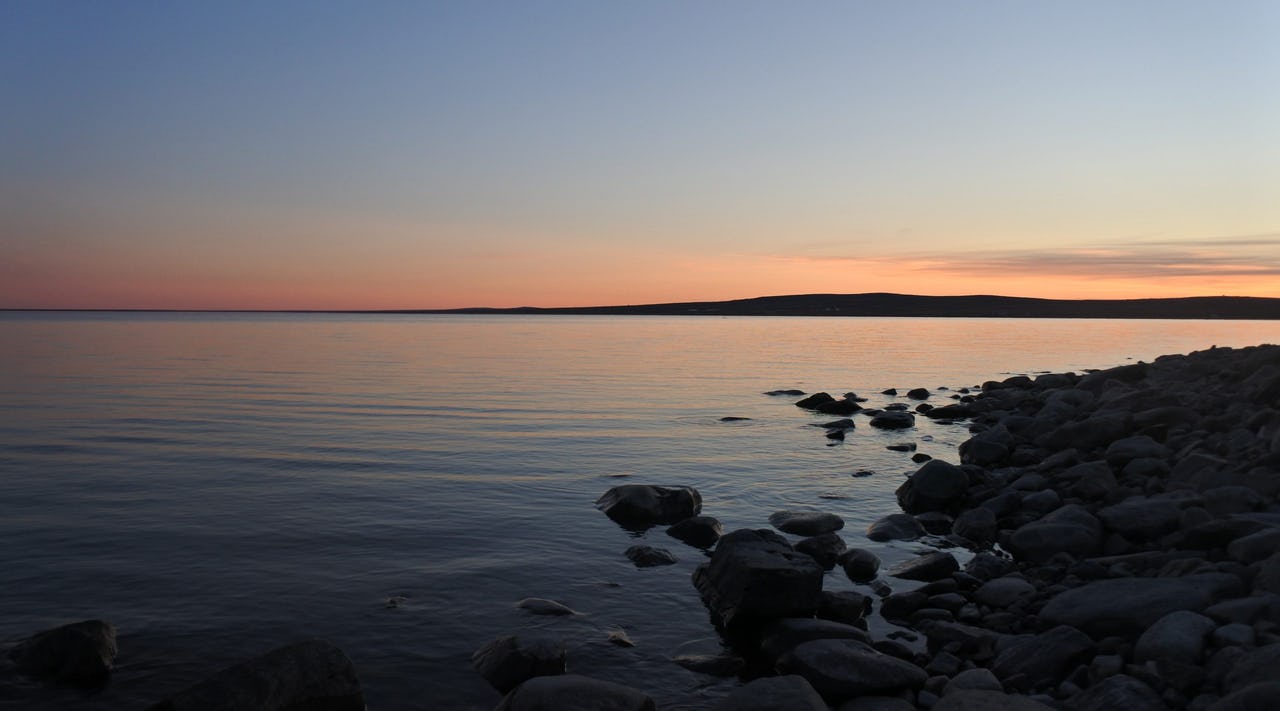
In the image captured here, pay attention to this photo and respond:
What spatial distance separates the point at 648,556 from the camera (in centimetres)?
1195

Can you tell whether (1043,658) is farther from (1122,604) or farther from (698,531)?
(698,531)

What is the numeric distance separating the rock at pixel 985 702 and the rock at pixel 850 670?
73cm

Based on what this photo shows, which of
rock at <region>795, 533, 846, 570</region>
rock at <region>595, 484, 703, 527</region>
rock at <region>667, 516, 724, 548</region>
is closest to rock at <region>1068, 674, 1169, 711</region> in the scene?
rock at <region>795, 533, 846, 570</region>

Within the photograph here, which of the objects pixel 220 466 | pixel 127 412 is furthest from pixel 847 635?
pixel 127 412

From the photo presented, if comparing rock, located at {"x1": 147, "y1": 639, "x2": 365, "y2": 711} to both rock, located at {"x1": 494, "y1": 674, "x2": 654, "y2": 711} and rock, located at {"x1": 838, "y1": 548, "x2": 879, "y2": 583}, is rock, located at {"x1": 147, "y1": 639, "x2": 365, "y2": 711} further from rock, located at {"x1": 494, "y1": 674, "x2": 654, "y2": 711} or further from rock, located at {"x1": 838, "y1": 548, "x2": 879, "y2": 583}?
rock, located at {"x1": 838, "y1": 548, "x2": 879, "y2": 583}

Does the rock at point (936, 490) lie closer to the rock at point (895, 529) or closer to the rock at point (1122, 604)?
the rock at point (895, 529)

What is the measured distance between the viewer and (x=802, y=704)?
22.3ft

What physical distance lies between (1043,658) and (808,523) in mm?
5646

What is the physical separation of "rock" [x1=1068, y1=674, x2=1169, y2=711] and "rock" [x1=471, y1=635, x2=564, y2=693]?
4697 mm

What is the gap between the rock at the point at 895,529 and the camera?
13.3 m

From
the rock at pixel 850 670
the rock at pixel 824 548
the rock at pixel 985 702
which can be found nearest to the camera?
the rock at pixel 985 702

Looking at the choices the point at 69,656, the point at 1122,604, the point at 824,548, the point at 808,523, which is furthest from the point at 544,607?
the point at 1122,604

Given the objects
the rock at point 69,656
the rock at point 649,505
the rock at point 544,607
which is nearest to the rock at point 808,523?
the rock at point 649,505

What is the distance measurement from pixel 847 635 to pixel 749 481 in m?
9.00
